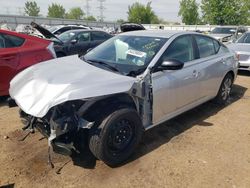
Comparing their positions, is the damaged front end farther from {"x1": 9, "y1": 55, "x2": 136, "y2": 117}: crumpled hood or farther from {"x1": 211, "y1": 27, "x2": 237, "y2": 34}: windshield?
{"x1": 211, "y1": 27, "x2": 237, "y2": 34}: windshield

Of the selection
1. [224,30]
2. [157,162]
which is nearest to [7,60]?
[157,162]

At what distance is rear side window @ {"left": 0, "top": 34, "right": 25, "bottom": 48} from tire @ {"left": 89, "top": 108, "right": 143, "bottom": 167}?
3.63 m

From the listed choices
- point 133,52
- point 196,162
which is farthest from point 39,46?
point 196,162

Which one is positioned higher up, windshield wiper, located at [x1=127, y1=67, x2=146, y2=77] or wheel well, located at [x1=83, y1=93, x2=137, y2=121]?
windshield wiper, located at [x1=127, y1=67, x2=146, y2=77]

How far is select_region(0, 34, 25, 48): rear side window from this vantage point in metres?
5.94

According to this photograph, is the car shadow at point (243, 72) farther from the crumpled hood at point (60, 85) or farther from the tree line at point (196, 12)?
the tree line at point (196, 12)

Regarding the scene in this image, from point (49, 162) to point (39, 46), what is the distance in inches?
141

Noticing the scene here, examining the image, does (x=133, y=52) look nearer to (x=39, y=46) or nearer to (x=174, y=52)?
(x=174, y=52)

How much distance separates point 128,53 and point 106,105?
42.0 inches

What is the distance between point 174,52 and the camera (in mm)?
4402

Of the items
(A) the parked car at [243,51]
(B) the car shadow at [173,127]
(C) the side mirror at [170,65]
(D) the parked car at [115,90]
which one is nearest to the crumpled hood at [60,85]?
(D) the parked car at [115,90]

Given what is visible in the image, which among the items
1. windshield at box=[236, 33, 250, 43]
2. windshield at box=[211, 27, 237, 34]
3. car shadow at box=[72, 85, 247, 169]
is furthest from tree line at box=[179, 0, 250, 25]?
car shadow at box=[72, 85, 247, 169]

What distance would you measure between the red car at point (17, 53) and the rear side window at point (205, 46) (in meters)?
3.30

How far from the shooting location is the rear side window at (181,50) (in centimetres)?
428
